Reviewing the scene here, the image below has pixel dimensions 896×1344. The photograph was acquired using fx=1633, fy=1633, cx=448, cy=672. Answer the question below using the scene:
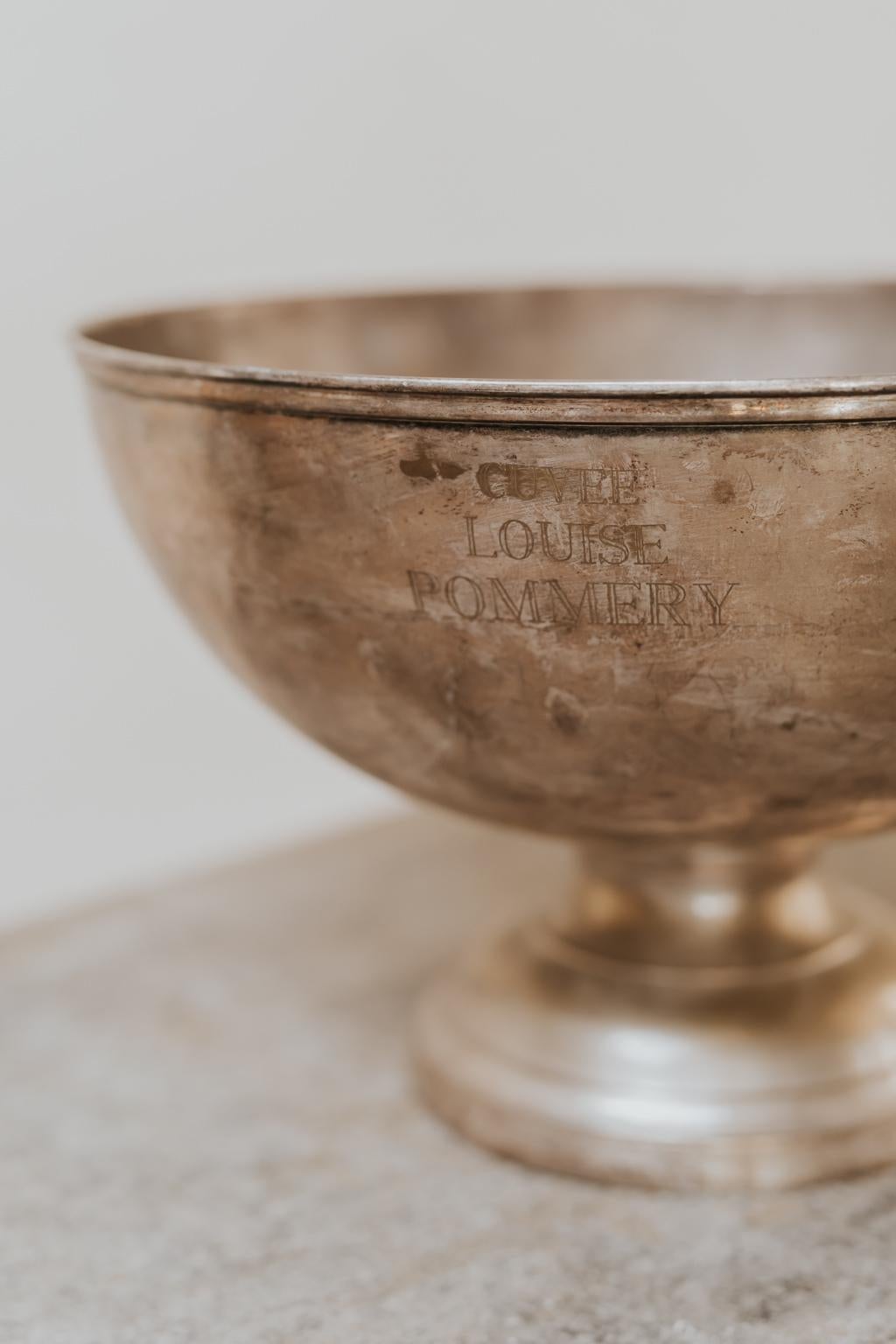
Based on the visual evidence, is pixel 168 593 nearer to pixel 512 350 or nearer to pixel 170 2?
pixel 512 350

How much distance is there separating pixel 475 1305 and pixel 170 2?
3.16ft

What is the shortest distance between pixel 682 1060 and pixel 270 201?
0.81 m

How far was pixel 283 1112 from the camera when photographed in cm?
85

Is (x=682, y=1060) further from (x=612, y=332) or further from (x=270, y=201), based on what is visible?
(x=270, y=201)

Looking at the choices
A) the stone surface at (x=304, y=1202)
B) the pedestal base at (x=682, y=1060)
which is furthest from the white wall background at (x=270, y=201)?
the pedestal base at (x=682, y=1060)

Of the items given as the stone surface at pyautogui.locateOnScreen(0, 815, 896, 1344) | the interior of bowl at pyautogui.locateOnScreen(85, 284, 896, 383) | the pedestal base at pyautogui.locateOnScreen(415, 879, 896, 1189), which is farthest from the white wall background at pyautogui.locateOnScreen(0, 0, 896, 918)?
the pedestal base at pyautogui.locateOnScreen(415, 879, 896, 1189)

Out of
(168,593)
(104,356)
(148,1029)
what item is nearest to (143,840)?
(148,1029)

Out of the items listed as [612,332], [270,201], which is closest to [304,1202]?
[612,332]

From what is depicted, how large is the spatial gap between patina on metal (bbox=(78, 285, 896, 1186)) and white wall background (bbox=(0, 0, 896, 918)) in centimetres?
35

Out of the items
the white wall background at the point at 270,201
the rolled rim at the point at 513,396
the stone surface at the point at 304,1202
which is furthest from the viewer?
the white wall background at the point at 270,201

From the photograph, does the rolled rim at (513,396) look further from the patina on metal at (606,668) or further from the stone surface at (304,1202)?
the stone surface at (304,1202)

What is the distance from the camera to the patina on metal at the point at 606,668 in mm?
571

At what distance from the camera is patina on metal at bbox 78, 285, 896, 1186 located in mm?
571

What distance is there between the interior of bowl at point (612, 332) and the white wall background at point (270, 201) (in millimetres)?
105
